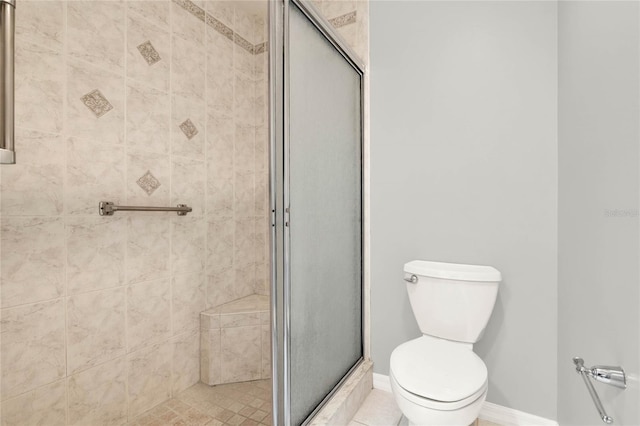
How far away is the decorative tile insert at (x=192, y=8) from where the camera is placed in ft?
6.21

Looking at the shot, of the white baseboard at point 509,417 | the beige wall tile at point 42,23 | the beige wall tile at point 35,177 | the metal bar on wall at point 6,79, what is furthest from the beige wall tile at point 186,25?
the white baseboard at point 509,417

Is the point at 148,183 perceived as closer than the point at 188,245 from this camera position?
Yes

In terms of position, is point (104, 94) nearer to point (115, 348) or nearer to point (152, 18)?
point (152, 18)

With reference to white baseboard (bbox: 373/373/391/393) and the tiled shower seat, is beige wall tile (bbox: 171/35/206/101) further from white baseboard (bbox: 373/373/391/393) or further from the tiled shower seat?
white baseboard (bbox: 373/373/391/393)

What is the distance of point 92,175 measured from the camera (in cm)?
150

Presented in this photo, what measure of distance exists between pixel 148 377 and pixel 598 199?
209 centimetres

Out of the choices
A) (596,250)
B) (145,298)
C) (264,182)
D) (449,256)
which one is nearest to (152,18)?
(264,182)

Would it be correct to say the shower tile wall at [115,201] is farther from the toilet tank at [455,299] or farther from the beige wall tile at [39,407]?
the toilet tank at [455,299]

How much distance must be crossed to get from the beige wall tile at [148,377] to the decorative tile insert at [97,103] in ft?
3.90

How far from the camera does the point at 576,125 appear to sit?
122 cm

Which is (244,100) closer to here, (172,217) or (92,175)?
(172,217)

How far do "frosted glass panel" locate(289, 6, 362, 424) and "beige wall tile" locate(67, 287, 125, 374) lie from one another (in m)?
0.95

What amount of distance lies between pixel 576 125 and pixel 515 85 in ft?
1.47

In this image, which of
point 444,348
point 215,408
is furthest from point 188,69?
point 444,348
